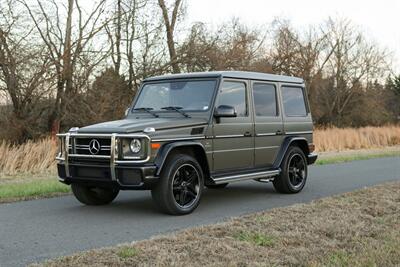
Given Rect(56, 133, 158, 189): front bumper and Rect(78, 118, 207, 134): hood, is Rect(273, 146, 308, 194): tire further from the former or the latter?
Rect(56, 133, 158, 189): front bumper

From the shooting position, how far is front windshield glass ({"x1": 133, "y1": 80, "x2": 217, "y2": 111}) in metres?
8.55

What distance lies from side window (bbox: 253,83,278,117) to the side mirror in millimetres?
1147

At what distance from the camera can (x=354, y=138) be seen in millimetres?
27344

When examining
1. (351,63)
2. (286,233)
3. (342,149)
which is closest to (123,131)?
(286,233)

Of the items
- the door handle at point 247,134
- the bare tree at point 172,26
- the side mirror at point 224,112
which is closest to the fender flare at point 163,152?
the side mirror at point 224,112

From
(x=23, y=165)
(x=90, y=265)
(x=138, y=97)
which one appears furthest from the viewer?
(x=23, y=165)

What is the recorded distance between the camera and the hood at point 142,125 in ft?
24.6

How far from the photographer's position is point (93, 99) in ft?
64.0

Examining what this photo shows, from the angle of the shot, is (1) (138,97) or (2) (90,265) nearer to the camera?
(2) (90,265)

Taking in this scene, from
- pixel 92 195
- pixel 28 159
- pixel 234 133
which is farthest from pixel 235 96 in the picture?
pixel 28 159

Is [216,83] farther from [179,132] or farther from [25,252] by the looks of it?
[25,252]

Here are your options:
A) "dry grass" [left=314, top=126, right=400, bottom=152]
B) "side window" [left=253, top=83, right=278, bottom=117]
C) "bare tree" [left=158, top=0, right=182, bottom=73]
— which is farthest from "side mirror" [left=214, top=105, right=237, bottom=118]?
"dry grass" [left=314, top=126, right=400, bottom=152]

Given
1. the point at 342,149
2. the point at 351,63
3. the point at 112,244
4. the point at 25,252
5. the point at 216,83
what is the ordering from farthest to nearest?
the point at 351,63
the point at 342,149
the point at 216,83
the point at 112,244
the point at 25,252

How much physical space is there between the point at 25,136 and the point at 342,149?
14365 mm
